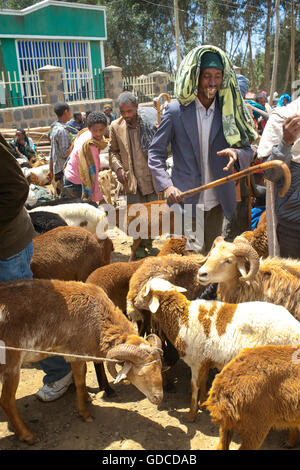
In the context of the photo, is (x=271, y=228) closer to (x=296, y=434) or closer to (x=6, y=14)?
(x=296, y=434)

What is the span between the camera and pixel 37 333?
3.13m

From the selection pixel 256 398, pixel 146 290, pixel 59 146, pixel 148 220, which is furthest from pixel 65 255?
pixel 59 146

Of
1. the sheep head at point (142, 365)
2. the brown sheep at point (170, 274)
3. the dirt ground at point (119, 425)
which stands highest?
the brown sheep at point (170, 274)

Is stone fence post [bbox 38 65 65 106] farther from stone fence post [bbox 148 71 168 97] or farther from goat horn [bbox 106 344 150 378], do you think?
goat horn [bbox 106 344 150 378]

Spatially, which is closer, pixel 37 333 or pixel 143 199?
pixel 37 333

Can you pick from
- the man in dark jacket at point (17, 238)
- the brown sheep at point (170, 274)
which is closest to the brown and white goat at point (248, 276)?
the brown sheep at point (170, 274)

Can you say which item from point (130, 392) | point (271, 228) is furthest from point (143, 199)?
point (130, 392)

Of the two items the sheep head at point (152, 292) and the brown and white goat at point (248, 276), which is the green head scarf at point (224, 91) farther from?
the sheep head at point (152, 292)

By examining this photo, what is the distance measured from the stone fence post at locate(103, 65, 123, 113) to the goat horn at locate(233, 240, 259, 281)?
1796cm

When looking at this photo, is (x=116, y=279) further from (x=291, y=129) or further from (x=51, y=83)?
(x=51, y=83)

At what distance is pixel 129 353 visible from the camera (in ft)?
10.1

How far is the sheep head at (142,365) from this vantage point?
310 cm

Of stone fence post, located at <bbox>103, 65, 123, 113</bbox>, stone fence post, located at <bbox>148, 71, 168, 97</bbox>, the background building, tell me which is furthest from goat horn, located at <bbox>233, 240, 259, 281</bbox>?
stone fence post, located at <bbox>148, 71, 168, 97</bbox>

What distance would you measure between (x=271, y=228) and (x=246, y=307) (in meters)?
1.14
